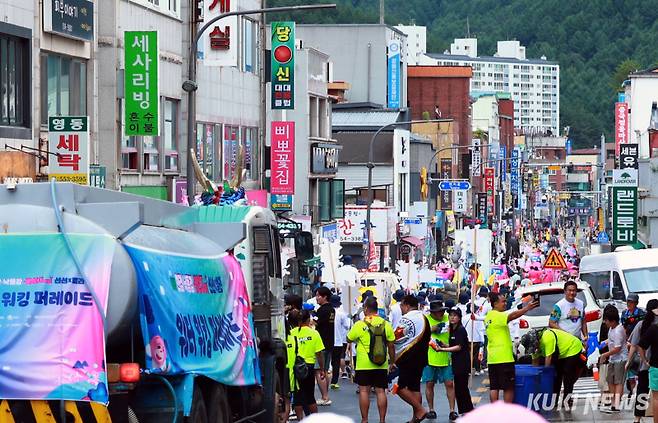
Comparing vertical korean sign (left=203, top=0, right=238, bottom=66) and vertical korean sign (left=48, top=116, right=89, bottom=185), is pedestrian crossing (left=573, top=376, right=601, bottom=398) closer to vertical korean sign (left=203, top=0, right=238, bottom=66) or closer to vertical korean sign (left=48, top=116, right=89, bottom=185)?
vertical korean sign (left=48, top=116, right=89, bottom=185)

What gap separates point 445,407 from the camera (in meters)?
21.5

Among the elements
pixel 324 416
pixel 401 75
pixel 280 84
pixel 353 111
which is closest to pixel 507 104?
pixel 401 75

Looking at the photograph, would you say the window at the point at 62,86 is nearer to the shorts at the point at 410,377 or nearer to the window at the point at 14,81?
the window at the point at 14,81

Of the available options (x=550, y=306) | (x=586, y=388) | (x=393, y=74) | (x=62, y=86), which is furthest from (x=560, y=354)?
(x=393, y=74)

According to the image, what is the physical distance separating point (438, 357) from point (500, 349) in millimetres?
1745

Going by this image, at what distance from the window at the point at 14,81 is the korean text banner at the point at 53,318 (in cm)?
1487

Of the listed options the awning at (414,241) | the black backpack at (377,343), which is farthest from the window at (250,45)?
the awning at (414,241)

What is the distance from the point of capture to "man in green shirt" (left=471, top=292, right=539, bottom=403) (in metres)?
18.4

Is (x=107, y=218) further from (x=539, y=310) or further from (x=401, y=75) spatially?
(x=401, y=75)

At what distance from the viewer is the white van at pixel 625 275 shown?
2897 cm

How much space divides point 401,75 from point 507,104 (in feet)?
333

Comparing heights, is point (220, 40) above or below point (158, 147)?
above

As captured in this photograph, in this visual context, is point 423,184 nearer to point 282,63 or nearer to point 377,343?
point 282,63

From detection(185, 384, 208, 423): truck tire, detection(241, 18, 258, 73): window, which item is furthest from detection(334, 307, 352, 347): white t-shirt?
detection(241, 18, 258, 73): window
